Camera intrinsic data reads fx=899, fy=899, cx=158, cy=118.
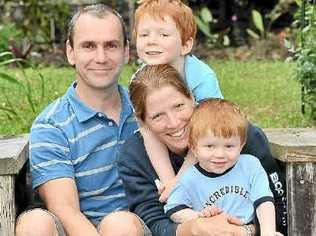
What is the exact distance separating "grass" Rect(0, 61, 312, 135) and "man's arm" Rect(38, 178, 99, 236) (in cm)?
235

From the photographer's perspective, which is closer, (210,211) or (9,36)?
(210,211)

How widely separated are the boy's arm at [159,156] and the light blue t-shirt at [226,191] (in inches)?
4.2

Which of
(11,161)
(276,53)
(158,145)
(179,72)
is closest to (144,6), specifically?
(179,72)

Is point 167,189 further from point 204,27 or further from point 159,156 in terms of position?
point 204,27

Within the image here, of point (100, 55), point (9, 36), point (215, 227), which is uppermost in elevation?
point (100, 55)

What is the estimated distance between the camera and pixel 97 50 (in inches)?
148

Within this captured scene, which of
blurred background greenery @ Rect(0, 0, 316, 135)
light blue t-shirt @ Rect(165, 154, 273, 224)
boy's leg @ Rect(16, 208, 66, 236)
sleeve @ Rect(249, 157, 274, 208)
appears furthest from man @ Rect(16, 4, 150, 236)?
blurred background greenery @ Rect(0, 0, 316, 135)

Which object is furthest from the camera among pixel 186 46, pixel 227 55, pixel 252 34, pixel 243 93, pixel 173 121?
pixel 252 34

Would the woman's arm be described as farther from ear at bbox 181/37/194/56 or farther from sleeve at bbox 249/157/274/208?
ear at bbox 181/37/194/56

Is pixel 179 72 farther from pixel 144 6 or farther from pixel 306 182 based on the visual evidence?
pixel 306 182

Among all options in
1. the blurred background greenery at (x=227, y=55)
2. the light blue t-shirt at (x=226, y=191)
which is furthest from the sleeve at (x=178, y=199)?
the blurred background greenery at (x=227, y=55)

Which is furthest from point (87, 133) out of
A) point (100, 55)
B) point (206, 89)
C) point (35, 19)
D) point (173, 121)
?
point (35, 19)

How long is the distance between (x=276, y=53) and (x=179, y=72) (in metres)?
8.20

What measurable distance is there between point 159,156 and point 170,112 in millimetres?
190
